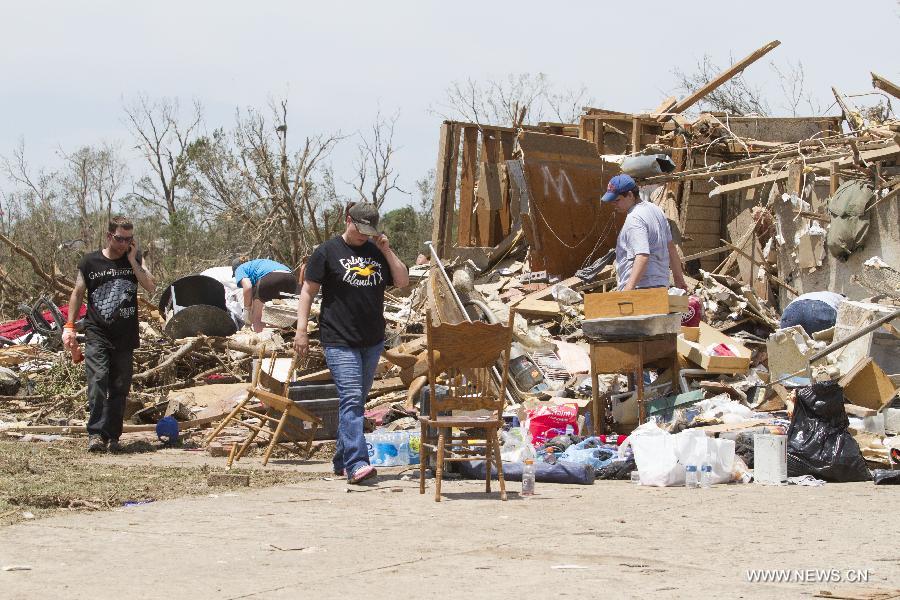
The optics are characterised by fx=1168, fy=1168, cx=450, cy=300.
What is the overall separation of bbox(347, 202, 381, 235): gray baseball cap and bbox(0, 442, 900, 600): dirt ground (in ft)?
5.83

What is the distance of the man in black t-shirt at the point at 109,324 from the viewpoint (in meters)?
10.3

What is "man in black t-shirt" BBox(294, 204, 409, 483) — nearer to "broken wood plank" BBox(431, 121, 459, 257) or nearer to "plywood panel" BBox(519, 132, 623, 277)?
"plywood panel" BBox(519, 132, 623, 277)

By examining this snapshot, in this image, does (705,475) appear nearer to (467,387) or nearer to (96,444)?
(467,387)

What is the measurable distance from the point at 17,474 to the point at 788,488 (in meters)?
5.38

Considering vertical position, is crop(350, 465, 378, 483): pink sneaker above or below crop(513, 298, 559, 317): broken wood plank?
below

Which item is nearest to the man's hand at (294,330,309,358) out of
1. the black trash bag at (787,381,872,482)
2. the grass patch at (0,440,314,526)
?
the grass patch at (0,440,314,526)

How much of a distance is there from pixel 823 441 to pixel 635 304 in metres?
1.84

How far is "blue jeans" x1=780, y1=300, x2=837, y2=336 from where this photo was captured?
12109mm

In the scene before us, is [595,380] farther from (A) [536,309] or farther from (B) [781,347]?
(A) [536,309]

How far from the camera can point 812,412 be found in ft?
26.9

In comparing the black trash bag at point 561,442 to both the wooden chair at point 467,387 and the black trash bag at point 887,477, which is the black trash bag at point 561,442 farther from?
the black trash bag at point 887,477

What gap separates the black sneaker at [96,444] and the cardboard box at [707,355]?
213 inches

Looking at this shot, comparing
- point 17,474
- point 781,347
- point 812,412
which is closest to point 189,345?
point 17,474

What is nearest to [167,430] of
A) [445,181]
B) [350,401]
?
[350,401]
